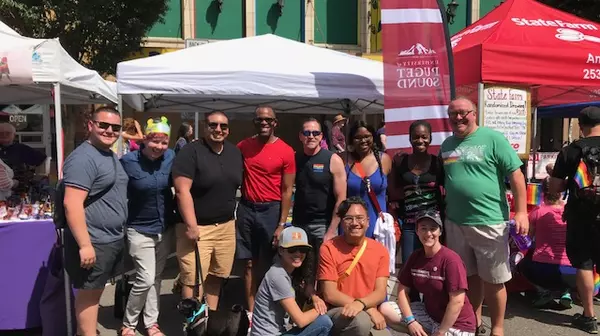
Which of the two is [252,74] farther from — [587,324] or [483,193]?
[587,324]

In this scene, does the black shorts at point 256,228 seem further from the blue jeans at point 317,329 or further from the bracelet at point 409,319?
the bracelet at point 409,319

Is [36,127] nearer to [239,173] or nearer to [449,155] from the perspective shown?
[239,173]

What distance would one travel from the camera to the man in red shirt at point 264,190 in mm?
3953

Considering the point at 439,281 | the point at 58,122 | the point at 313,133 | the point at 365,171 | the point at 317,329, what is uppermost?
the point at 58,122

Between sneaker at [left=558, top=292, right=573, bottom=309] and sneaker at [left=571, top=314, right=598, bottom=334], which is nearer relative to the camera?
sneaker at [left=571, top=314, right=598, bottom=334]

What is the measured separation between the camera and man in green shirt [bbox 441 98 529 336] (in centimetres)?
356

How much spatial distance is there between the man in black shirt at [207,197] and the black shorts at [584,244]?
108 inches

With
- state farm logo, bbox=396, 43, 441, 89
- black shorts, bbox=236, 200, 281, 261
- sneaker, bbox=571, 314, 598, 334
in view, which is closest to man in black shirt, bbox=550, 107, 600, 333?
sneaker, bbox=571, 314, 598, 334

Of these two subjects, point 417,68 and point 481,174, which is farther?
point 417,68

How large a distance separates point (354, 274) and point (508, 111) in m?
2.48

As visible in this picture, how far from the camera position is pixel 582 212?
161 inches

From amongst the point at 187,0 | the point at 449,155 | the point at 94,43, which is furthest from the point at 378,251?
the point at 187,0

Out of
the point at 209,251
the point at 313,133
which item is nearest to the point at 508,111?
the point at 313,133

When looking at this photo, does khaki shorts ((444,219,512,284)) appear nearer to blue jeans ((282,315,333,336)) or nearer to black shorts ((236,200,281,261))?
blue jeans ((282,315,333,336))
